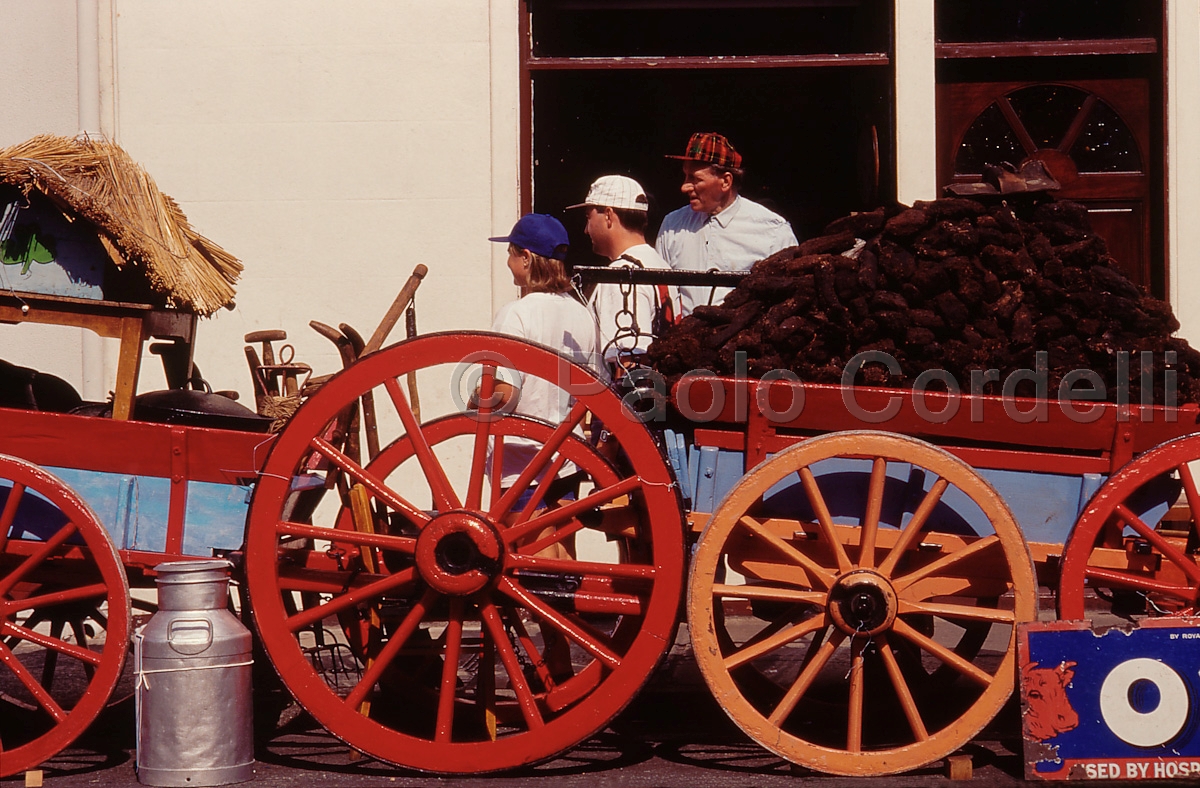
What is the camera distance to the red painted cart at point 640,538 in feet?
12.3

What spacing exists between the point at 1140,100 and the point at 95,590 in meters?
5.49

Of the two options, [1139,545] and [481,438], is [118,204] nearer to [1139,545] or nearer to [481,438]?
[481,438]

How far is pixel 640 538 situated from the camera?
420cm

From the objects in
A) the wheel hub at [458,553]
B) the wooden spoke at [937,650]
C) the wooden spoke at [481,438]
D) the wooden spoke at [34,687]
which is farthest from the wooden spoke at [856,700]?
the wooden spoke at [34,687]

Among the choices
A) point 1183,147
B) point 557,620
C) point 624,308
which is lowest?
point 557,620

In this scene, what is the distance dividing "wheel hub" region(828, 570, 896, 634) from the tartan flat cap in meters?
2.70

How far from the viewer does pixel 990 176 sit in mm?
4242

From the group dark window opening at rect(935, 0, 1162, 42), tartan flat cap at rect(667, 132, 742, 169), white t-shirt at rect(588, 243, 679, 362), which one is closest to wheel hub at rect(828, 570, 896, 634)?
white t-shirt at rect(588, 243, 679, 362)

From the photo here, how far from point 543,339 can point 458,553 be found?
1.33 metres

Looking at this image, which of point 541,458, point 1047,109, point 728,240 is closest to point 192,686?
point 541,458

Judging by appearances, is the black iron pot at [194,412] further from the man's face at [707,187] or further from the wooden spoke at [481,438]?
the man's face at [707,187]

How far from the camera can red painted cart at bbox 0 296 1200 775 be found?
3.76 metres

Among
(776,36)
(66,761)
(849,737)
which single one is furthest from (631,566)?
(776,36)

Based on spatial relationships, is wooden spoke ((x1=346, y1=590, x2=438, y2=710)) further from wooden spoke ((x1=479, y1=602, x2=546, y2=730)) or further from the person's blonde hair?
the person's blonde hair
